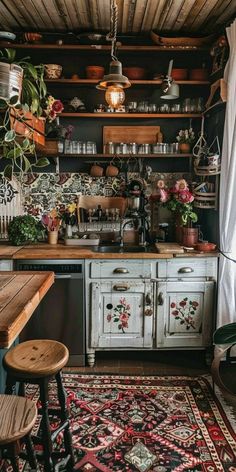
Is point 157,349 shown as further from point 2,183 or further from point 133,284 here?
point 2,183

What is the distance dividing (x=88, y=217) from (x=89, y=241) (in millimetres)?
307

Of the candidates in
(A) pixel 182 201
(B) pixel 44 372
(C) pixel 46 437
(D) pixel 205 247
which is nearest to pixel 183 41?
(A) pixel 182 201

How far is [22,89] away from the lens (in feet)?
8.51

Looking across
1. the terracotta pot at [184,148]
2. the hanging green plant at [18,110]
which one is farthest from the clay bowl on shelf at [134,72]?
the hanging green plant at [18,110]

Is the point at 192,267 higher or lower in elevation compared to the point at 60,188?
lower

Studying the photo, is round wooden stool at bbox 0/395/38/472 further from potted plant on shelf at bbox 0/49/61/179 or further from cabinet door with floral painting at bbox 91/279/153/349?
cabinet door with floral painting at bbox 91/279/153/349

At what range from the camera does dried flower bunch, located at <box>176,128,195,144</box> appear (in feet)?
12.4

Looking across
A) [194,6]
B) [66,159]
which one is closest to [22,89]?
[66,159]

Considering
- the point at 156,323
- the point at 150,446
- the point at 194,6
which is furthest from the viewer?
the point at 156,323

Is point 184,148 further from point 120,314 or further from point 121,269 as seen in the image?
point 120,314

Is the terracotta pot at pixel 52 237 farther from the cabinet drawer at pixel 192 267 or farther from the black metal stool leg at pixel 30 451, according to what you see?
the black metal stool leg at pixel 30 451

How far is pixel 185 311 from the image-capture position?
11.0 ft

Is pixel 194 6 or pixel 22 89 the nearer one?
pixel 22 89

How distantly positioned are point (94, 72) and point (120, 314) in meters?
2.11
